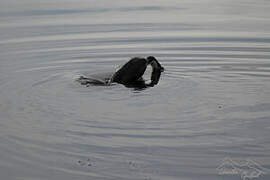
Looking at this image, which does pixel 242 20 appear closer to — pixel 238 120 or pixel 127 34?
pixel 127 34

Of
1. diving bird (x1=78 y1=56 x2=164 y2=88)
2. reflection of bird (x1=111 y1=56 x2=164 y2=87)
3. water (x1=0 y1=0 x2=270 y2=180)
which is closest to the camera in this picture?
water (x1=0 y1=0 x2=270 y2=180)

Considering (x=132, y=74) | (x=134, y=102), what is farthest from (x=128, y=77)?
(x=134, y=102)

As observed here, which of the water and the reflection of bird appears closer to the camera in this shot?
the water

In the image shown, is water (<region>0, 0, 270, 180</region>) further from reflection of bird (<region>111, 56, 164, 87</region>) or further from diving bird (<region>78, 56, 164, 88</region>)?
reflection of bird (<region>111, 56, 164, 87</region>)

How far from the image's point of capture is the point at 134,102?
8250 mm

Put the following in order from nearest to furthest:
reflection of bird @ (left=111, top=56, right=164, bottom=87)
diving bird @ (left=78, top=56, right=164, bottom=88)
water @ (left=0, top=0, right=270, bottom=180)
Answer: water @ (left=0, top=0, right=270, bottom=180), diving bird @ (left=78, top=56, right=164, bottom=88), reflection of bird @ (left=111, top=56, right=164, bottom=87)

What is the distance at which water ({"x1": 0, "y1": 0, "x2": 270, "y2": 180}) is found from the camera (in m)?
6.08

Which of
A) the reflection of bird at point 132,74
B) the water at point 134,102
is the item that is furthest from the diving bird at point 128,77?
the water at point 134,102

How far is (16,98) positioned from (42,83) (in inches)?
42.0

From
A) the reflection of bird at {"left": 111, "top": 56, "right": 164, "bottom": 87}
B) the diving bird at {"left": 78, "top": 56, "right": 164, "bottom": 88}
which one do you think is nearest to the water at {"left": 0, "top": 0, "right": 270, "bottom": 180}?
the diving bird at {"left": 78, "top": 56, "right": 164, "bottom": 88}

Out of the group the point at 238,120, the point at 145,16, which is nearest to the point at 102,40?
the point at 145,16

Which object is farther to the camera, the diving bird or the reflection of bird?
the reflection of bird

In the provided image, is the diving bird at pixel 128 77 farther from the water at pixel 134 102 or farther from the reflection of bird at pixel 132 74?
the water at pixel 134 102

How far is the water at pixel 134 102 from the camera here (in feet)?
19.9
